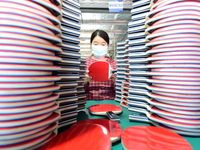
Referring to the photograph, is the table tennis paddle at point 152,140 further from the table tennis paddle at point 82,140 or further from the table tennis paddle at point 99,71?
the table tennis paddle at point 99,71

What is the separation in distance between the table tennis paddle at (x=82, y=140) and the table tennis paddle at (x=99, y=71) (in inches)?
33.1

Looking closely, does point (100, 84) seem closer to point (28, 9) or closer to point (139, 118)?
point (139, 118)

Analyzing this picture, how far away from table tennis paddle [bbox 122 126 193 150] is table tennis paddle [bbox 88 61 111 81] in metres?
0.82

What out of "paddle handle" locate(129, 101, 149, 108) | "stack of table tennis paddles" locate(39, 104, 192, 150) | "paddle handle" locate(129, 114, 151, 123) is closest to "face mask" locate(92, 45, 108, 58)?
"paddle handle" locate(129, 101, 149, 108)

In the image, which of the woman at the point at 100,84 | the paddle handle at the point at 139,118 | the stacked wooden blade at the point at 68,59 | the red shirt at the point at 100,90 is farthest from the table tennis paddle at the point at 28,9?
the red shirt at the point at 100,90

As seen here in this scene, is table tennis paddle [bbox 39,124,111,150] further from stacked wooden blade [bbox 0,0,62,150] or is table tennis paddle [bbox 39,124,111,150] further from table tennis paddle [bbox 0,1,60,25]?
table tennis paddle [bbox 0,1,60,25]

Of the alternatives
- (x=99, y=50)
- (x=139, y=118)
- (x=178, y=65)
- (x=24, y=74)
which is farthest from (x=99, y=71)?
(x=24, y=74)

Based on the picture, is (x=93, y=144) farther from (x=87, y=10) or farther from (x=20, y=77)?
(x=87, y=10)

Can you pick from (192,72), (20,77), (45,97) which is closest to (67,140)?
(45,97)

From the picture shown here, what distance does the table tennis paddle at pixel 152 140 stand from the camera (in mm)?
584

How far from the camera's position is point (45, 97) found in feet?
1.67

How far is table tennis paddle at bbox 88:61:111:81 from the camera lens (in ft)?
4.72

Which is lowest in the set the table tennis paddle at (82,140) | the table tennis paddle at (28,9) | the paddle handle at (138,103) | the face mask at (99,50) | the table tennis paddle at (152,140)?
the table tennis paddle at (152,140)

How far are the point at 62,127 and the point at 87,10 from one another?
1.69 metres
